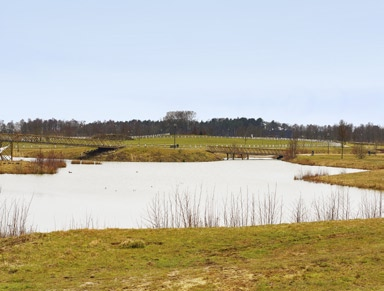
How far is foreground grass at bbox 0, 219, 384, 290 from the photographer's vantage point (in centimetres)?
1191

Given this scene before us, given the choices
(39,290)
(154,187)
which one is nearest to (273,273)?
(39,290)

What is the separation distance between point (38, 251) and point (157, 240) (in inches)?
170

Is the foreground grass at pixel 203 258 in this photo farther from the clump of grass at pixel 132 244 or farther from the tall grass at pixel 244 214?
the tall grass at pixel 244 214

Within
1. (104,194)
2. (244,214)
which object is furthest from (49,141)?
(244,214)

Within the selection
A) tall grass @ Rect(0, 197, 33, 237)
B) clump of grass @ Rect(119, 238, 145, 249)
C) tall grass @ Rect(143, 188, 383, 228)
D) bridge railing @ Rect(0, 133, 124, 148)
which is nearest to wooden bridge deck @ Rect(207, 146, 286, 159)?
bridge railing @ Rect(0, 133, 124, 148)

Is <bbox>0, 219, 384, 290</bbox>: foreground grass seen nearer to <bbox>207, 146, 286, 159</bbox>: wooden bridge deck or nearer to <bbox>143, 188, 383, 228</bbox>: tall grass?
<bbox>143, 188, 383, 228</bbox>: tall grass

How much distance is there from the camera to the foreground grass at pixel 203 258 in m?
11.9

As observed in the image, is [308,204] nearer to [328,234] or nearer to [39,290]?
[328,234]

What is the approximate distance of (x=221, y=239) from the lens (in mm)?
17500

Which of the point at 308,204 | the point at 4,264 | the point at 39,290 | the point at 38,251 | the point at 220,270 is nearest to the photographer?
the point at 39,290

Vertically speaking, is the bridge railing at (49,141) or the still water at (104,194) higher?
the bridge railing at (49,141)

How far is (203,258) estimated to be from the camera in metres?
14.9

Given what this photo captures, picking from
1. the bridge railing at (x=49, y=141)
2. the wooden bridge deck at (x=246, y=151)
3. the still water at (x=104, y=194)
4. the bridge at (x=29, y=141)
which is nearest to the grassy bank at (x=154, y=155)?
the bridge at (x=29, y=141)

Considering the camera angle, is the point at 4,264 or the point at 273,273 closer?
the point at 273,273
